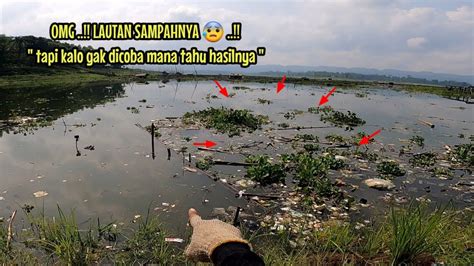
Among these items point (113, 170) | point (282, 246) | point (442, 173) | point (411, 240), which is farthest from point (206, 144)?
point (411, 240)

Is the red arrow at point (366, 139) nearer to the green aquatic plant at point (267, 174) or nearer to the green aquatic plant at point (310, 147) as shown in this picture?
the green aquatic plant at point (310, 147)

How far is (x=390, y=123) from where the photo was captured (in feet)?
78.3

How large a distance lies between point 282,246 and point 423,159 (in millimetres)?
10563

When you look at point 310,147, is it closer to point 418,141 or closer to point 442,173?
point 442,173

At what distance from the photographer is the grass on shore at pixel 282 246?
195 inches

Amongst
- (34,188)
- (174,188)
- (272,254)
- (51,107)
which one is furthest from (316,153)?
(51,107)

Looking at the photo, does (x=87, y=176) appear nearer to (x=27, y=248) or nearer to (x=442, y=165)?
(x=27, y=248)

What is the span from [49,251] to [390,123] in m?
24.0

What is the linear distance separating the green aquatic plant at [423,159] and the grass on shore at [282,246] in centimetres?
724

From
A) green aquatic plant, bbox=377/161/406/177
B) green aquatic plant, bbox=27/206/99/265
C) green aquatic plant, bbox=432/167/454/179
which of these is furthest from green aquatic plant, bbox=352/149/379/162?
green aquatic plant, bbox=27/206/99/265

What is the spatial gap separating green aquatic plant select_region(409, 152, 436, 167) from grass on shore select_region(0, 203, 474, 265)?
7.24 meters

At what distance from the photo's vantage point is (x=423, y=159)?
13594mm

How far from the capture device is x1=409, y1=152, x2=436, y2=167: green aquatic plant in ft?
43.3

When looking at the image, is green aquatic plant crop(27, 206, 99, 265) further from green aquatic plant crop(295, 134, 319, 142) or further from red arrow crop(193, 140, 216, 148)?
green aquatic plant crop(295, 134, 319, 142)
